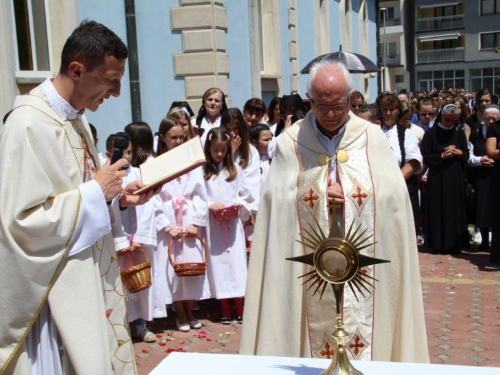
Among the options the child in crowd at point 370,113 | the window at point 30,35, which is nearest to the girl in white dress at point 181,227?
the child in crowd at point 370,113

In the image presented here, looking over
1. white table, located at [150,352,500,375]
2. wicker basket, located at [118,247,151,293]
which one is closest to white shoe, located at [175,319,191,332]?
wicker basket, located at [118,247,151,293]

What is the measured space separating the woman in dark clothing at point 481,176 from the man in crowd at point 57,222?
7.15 metres

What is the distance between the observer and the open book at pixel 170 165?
10.5ft

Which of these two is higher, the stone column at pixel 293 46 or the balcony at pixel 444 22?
the balcony at pixel 444 22

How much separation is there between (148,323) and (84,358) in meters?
3.94

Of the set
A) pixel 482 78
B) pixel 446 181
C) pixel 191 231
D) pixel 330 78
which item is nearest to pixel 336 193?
pixel 330 78

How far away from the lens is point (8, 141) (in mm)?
2709

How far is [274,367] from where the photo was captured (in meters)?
2.67

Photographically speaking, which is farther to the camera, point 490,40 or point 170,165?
point 490,40

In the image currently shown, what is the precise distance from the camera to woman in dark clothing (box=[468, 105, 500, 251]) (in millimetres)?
9141

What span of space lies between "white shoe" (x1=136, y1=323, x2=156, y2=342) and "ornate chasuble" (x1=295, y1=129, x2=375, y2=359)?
102 inches

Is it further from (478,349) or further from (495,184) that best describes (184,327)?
A: (495,184)

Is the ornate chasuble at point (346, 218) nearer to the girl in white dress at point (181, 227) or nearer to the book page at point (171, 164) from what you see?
the book page at point (171, 164)

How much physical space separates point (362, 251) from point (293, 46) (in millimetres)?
15380
